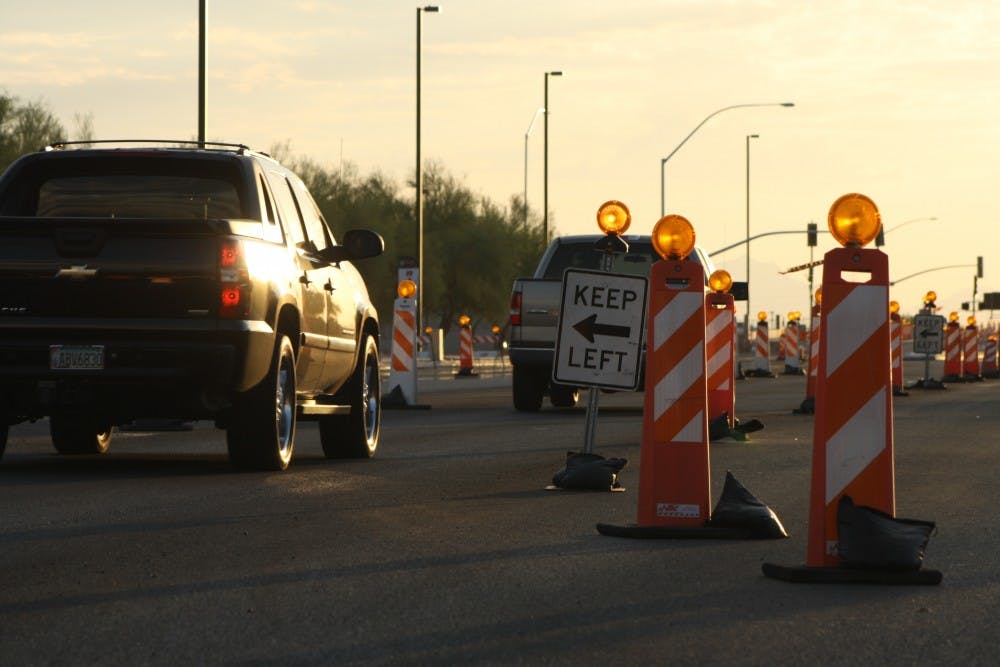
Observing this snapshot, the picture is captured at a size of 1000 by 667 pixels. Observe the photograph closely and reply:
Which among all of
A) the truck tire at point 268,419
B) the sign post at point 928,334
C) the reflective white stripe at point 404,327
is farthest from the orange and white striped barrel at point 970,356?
the truck tire at point 268,419

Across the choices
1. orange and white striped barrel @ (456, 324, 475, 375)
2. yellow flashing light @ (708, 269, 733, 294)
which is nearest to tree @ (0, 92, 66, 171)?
orange and white striped barrel @ (456, 324, 475, 375)

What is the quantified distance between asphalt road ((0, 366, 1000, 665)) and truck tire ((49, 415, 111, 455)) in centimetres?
28

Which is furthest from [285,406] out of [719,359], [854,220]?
[719,359]

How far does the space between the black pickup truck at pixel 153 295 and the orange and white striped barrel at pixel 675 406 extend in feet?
10.9

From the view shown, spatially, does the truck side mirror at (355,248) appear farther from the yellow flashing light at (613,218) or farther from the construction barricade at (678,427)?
the construction barricade at (678,427)

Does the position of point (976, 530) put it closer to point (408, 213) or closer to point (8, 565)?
point (8, 565)

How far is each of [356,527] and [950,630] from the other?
3819 millimetres

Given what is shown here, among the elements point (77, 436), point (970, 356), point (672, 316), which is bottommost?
point (77, 436)

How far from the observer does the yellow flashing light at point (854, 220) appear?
8.08 m

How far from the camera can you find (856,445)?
8086 mm

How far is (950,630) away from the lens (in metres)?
6.73

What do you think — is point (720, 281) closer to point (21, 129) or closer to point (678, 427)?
point (678, 427)

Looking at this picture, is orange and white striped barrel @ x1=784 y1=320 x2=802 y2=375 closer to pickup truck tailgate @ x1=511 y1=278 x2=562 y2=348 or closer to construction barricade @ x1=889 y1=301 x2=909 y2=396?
construction barricade @ x1=889 y1=301 x2=909 y2=396

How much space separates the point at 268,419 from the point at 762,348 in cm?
3555
